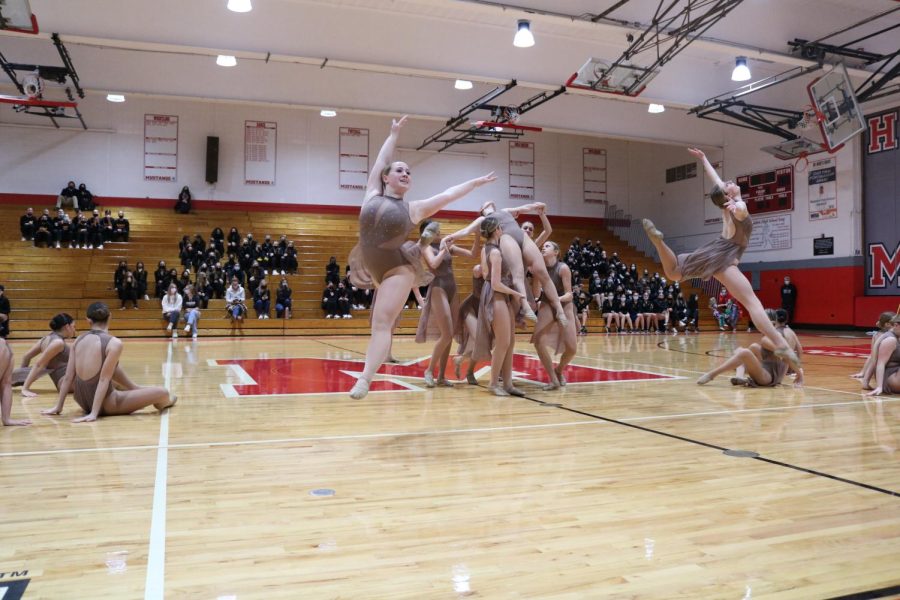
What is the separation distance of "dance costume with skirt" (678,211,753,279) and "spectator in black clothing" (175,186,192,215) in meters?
20.1

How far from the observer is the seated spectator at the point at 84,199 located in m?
22.2

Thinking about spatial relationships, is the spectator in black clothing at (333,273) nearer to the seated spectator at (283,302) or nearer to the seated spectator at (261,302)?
the seated spectator at (283,302)

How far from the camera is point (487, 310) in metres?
6.73

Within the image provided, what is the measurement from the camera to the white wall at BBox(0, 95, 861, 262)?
22531 mm

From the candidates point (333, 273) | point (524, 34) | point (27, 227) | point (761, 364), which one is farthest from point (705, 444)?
point (27, 227)

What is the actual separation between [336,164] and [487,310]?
19.9 m

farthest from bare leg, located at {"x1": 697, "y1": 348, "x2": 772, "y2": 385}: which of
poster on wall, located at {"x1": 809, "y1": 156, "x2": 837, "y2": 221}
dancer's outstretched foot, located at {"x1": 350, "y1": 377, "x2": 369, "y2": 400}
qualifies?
poster on wall, located at {"x1": 809, "y1": 156, "x2": 837, "y2": 221}

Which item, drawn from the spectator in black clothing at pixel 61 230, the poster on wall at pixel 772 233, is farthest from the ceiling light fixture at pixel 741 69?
the spectator in black clothing at pixel 61 230

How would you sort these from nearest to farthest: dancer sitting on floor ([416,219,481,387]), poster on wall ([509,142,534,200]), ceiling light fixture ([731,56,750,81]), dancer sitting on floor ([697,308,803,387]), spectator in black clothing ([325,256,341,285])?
dancer sitting on floor ([416,219,481,387]), dancer sitting on floor ([697,308,803,387]), ceiling light fixture ([731,56,750,81]), spectator in black clothing ([325,256,341,285]), poster on wall ([509,142,534,200])

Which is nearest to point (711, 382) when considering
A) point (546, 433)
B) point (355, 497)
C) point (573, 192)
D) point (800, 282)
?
point (546, 433)

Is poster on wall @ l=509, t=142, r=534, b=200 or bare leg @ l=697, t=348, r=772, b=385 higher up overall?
poster on wall @ l=509, t=142, r=534, b=200

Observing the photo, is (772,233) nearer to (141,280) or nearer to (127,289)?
(141,280)

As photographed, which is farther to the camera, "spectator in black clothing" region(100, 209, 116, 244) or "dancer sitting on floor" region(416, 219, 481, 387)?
"spectator in black clothing" region(100, 209, 116, 244)

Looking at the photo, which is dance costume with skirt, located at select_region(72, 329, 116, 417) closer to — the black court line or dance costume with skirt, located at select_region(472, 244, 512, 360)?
dance costume with skirt, located at select_region(472, 244, 512, 360)
